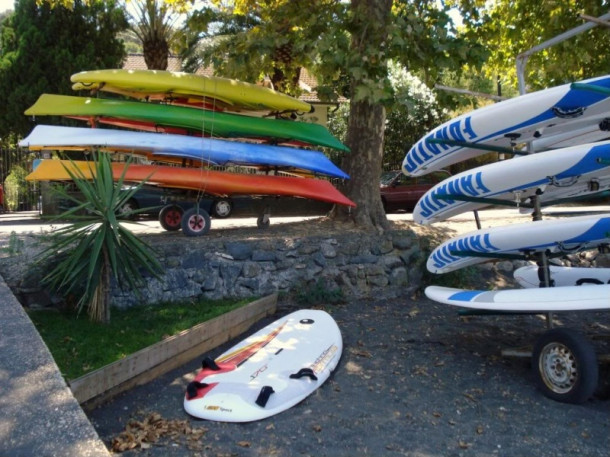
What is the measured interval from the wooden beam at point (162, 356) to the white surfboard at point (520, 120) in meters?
2.64

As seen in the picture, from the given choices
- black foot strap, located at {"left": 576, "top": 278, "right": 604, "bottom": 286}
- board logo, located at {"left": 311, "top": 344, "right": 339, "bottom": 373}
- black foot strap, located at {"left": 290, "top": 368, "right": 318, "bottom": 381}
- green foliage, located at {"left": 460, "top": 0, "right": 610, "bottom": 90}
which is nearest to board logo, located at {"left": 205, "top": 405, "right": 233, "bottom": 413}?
black foot strap, located at {"left": 290, "top": 368, "right": 318, "bottom": 381}

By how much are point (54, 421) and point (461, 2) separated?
9127mm

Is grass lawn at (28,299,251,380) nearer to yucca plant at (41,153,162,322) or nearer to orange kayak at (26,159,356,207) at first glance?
yucca plant at (41,153,162,322)

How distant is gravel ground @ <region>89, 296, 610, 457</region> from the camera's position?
3.94 metres

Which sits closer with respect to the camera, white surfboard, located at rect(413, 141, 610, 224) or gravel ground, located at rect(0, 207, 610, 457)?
gravel ground, located at rect(0, 207, 610, 457)

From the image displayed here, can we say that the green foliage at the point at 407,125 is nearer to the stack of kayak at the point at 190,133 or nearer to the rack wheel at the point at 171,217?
Answer: the stack of kayak at the point at 190,133

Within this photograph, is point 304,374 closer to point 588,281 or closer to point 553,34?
point 588,281

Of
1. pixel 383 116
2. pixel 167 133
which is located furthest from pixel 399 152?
pixel 167 133

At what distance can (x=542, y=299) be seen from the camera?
4.52 metres

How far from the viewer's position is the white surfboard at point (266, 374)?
433 cm

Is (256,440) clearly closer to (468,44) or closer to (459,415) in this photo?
(459,415)

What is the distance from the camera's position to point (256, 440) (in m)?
4.02

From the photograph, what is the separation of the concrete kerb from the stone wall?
8.58ft

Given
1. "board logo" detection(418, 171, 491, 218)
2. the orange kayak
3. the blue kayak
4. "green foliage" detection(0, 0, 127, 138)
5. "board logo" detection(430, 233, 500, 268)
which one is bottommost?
"board logo" detection(430, 233, 500, 268)
